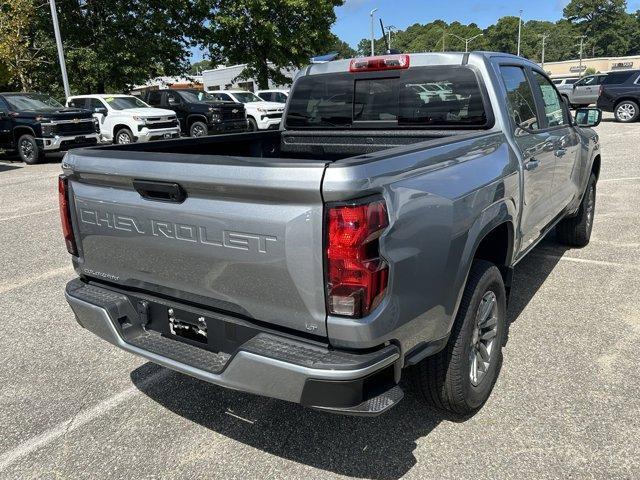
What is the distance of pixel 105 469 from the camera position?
2609 millimetres

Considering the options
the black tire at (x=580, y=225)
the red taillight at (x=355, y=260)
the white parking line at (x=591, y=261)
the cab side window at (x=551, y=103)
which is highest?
the cab side window at (x=551, y=103)

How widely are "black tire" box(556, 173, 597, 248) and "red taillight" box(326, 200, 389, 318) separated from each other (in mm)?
4247

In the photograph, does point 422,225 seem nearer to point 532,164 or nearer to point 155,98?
point 532,164

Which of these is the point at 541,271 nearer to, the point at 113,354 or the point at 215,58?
the point at 113,354

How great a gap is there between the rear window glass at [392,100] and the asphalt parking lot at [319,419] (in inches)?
64.8

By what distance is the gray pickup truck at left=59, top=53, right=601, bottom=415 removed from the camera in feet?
6.70

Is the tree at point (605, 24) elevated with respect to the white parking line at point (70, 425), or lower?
elevated

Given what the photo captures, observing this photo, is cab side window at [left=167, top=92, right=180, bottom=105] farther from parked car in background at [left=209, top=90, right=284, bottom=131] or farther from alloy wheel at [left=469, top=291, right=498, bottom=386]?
alloy wheel at [left=469, top=291, right=498, bottom=386]

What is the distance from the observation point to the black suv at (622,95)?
1945cm

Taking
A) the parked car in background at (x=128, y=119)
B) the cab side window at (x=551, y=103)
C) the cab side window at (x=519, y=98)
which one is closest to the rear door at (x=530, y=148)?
the cab side window at (x=519, y=98)

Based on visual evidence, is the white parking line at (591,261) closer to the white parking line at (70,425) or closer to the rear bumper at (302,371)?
the rear bumper at (302,371)

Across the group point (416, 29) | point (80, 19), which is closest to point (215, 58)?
point (80, 19)

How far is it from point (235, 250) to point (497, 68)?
232 centimetres

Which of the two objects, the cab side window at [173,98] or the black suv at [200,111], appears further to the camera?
the cab side window at [173,98]
